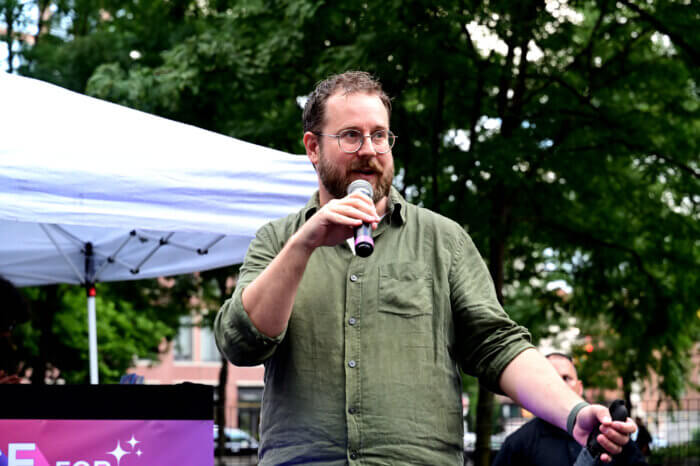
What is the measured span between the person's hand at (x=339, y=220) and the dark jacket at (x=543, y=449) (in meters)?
3.53

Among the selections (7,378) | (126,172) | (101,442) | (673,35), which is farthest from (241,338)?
(673,35)

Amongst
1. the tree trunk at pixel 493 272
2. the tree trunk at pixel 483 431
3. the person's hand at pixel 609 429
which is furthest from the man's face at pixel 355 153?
the tree trunk at pixel 483 431

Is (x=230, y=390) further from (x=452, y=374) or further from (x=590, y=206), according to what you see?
(x=452, y=374)

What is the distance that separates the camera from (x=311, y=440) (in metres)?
1.96

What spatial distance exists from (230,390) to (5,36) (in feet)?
117

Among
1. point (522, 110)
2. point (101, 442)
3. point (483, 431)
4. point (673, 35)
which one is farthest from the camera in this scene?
point (483, 431)

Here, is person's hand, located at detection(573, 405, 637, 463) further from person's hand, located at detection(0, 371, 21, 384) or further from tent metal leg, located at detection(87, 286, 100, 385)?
tent metal leg, located at detection(87, 286, 100, 385)

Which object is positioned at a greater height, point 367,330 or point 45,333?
point 367,330

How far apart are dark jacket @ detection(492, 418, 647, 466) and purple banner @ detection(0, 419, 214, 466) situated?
2.35 metres

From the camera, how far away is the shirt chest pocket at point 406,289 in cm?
202

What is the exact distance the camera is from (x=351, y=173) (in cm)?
205

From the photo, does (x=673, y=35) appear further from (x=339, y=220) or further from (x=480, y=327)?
(x=339, y=220)

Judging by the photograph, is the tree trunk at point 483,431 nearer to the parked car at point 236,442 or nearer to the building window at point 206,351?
the parked car at point 236,442

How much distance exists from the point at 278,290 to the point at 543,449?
3645mm
